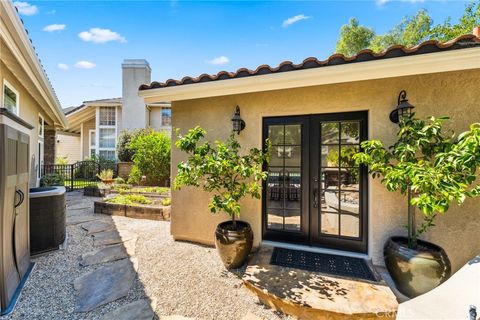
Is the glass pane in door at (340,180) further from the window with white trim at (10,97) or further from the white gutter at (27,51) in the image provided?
the window with white trim at (10,97)

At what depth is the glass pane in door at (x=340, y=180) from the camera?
4121 mm

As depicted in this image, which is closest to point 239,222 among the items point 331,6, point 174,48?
point 331,6

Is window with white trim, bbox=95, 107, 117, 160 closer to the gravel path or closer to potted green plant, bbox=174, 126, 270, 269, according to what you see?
the gravel path

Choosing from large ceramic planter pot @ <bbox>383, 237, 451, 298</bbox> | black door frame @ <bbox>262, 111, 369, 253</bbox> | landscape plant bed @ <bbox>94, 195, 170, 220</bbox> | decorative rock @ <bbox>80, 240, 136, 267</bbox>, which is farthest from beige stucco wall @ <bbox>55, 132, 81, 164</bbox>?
large ceramic planter pot @ <bbox>383, 237, 451, 298</bbox>

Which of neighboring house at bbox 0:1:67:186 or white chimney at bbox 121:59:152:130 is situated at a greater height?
white chimney at bbox 121:59:152:130

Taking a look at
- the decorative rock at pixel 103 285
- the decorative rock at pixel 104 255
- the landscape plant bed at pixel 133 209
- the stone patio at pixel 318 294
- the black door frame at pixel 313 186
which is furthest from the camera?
the landscape plant bed at pixel 133 209

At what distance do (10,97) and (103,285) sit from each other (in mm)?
5701

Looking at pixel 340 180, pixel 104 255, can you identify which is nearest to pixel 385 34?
pixel 340 180

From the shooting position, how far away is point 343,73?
344cm

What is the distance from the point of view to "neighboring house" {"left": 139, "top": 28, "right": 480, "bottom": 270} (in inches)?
133

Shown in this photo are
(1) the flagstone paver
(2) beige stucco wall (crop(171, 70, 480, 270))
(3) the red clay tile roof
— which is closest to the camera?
(3) the red clay tile roof

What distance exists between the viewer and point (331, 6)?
6.39m

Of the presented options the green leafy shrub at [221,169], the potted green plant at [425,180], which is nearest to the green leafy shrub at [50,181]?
the green leafy shrub at [221,169]

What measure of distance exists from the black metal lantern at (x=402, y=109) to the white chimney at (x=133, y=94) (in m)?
16.9
